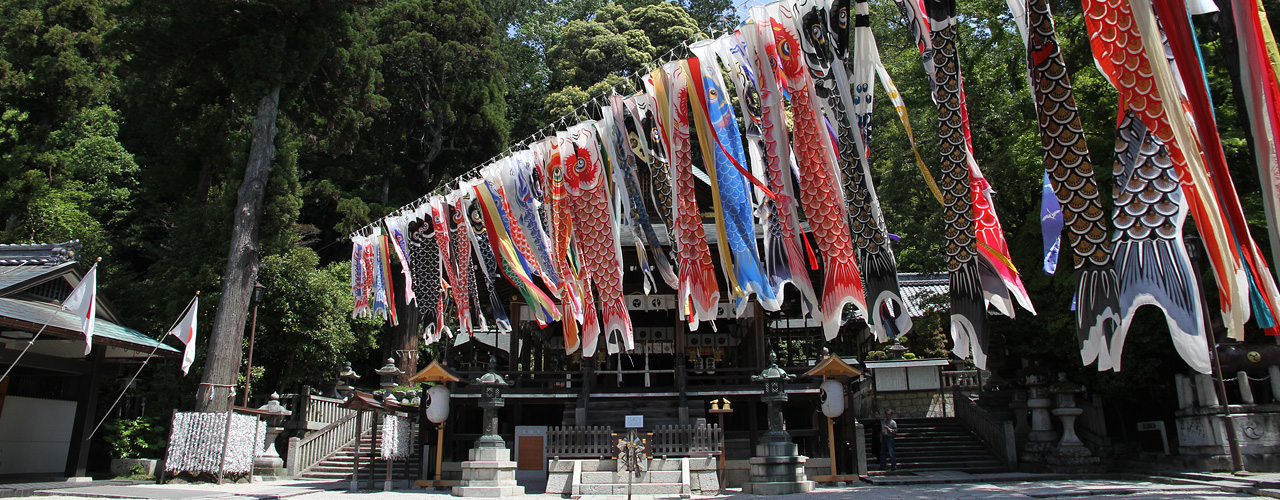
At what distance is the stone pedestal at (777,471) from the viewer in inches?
500

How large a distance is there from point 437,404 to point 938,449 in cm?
1204

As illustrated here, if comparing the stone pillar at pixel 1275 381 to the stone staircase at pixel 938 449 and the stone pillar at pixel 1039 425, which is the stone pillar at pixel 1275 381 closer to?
the stone pillar at pixel 1039 425

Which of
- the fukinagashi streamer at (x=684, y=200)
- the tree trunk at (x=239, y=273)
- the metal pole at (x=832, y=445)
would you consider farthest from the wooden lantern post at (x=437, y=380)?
the metal pole at (x=832, y=445)

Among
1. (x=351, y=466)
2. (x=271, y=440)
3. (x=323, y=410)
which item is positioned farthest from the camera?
(x=323, y=410)

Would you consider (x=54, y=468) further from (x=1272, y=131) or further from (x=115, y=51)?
(x=1272, y=131)

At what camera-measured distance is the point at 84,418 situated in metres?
15.9

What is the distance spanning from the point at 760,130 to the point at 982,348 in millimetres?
3886

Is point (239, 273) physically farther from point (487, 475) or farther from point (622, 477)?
point (622, 477)

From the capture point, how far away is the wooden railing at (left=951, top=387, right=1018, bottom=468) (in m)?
16.6

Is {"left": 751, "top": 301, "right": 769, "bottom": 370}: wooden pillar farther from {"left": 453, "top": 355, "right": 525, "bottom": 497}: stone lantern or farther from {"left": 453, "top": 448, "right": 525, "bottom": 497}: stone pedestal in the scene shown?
{"left": 453, "top": 448, "right": 525, "bottom": 497}: stone pedestal

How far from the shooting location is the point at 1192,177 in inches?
235

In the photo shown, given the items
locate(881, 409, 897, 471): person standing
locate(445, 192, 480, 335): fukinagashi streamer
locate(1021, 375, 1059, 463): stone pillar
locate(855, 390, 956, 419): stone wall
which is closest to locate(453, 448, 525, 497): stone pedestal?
locate(445, 192, 480, 335): fukinagashi streamer

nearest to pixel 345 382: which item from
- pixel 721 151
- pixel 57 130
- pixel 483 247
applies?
pixel 483 247

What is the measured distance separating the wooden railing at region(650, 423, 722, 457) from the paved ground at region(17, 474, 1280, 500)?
1.33m
